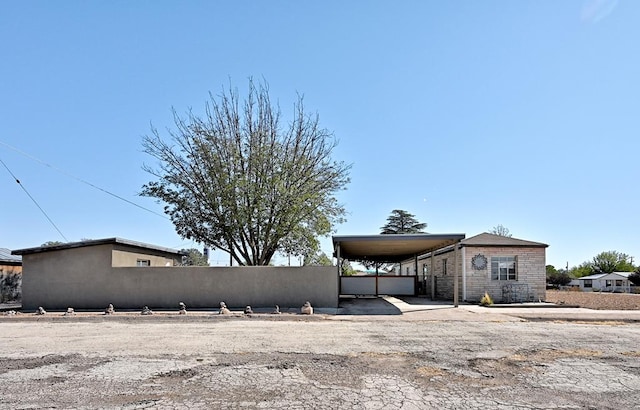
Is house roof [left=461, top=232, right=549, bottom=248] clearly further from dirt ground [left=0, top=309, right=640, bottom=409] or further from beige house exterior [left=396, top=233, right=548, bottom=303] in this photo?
dirt ground [left=0, top=309, right=640, bottom=409]

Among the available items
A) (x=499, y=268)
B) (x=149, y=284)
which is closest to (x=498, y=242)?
(x=499, y=268)

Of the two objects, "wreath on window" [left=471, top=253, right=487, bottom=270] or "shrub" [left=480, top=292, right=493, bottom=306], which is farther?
"wreath on window" [left=471, top=253, right=487, bottom=270]

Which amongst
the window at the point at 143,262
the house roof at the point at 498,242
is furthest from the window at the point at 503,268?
the window at the point at 143,262

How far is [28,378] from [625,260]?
83.2m

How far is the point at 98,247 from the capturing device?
18.2m

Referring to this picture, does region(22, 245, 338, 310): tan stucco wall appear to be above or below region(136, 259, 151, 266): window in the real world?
below

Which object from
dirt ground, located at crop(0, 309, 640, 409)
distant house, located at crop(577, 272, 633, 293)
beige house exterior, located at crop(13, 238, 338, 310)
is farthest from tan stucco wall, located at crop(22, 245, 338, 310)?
distant house, located at crop(577, 272, 633, 293)

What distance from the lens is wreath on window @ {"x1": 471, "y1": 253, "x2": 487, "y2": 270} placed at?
21.0 metres

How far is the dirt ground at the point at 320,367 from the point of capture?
5559 mm

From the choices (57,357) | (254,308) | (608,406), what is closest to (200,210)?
(254,308)

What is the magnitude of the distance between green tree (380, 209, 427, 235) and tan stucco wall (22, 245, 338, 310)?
3457 cm

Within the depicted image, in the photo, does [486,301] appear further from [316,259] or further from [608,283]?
[608,283]

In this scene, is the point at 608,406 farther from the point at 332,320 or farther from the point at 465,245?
the point at 465,245

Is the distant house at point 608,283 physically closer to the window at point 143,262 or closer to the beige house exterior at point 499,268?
the beige house exterior at point 499,268
